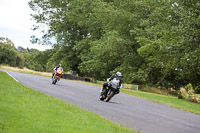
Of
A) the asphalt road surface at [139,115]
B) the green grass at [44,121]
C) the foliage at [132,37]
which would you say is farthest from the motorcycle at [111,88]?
the foliage at [132,37]

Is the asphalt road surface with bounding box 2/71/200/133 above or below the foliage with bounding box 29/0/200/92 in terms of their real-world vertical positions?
below

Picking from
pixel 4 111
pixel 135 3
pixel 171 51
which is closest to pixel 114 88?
pixel 4 111

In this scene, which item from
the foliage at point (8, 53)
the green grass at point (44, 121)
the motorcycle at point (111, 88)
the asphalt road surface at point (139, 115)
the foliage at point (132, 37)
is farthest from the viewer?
the foliage at point (8, 53)

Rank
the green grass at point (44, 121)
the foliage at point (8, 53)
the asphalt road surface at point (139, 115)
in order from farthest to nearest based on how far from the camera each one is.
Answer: the foliage at point (8, 53) → the asphalt road surface at point (139, 115) → the green grass at point (44, 121)

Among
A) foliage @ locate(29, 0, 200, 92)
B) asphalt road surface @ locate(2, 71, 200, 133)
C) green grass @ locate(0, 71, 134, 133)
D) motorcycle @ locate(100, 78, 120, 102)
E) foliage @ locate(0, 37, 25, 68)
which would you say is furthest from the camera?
foliage @ locate(0, 37, 25, 68)

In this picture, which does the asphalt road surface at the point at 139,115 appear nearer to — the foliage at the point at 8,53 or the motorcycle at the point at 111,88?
the motorcycle at the point at 111,88

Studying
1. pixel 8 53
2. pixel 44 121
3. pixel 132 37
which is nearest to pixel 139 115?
pixel 44 121

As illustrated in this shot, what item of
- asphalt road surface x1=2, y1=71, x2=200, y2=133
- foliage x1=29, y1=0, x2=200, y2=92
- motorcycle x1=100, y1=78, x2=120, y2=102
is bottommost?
asphalt road surface x1=2, y1=71, x2=200, y2=133

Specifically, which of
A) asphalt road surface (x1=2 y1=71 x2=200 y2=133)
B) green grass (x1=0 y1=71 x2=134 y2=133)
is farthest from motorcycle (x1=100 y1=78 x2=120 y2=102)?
green grass (x1=0 y1=71 x2=134 y2=133)

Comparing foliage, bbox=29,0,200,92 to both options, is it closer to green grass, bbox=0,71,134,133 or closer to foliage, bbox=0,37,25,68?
green grass, bbox=0,71,134,133

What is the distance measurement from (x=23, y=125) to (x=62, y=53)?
178ft

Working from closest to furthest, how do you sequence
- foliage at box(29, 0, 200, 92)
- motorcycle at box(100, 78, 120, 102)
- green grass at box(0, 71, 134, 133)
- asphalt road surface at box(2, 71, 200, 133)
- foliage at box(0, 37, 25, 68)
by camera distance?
green grass at box(0, 71, 134, 133) → asphalt road surface at box(2, 71, 200, 133) → motorcycle at box(100, 78, 120, 102) → foliage at box(29, 0, 200, 92) → foliage at box(0, 37, 25, 68)

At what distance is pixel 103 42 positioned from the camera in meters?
47.3

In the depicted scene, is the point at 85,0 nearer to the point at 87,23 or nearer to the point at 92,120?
the point at 87,23
